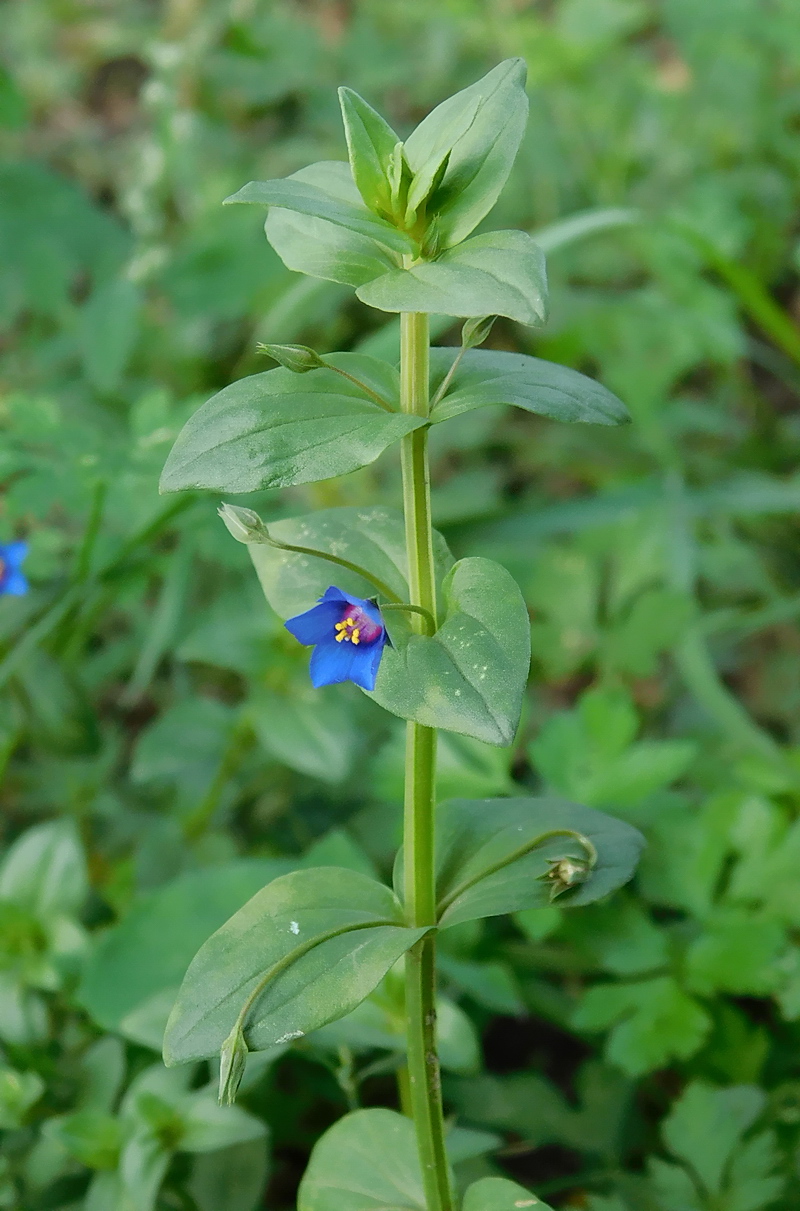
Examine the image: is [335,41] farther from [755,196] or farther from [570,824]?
[570,824]

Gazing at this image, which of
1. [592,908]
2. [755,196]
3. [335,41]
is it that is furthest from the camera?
[335,41]

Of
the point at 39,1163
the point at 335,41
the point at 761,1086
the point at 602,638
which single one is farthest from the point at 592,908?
the point at 335,41

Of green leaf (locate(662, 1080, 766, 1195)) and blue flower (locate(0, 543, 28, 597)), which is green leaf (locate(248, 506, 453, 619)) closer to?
blue flower (locate(0, 543, 28, 597))

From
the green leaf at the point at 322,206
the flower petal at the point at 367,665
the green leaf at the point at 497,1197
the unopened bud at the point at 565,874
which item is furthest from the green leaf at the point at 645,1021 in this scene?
the green leaf at the point at 322,206

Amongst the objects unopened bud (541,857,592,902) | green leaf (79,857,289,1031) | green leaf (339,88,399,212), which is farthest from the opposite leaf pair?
green leaf (79,857,289,1031)

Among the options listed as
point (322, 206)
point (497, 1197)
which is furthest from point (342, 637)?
point (497, 1197)

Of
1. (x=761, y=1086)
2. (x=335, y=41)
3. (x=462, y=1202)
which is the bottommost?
(x=462, y=1202)
